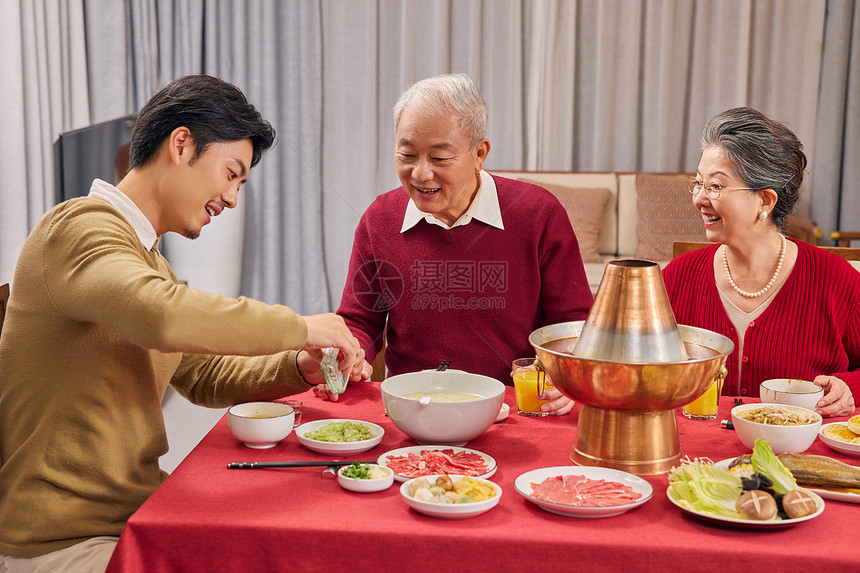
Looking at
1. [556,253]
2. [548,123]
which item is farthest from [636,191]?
[556,253]

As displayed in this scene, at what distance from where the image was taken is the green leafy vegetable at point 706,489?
1.09 meters

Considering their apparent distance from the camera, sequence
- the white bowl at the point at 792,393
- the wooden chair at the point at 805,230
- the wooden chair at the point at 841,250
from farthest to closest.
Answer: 1. the wooden chair at the point at 805,230
2. the wooden chair at the point at 841,250
3. the white bowl at the point at 792,393

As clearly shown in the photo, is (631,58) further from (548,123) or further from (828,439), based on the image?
(828,439)

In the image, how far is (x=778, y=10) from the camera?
4816mm

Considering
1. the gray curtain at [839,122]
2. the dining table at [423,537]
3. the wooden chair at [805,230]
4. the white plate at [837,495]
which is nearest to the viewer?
the dining table at [423,537]

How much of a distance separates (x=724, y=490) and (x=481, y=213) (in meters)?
1.15

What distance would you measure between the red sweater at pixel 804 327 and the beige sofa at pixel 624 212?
2.28 m

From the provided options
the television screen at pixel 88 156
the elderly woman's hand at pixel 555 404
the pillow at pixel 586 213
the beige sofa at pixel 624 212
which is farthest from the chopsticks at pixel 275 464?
the pillow at pixel 586 213

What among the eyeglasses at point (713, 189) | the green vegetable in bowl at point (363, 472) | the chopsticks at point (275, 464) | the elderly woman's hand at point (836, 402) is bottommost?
the chopsticks at point (275, 464)

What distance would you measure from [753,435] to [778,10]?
427cm

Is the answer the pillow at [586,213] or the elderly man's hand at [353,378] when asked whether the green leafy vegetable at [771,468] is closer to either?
the elderly man's hand at [353,378]

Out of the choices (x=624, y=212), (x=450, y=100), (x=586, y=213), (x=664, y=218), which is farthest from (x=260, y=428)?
(x=624, y=212)

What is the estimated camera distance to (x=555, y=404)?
1.55 meters

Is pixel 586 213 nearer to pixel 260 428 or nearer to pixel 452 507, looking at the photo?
pixel 260 428
